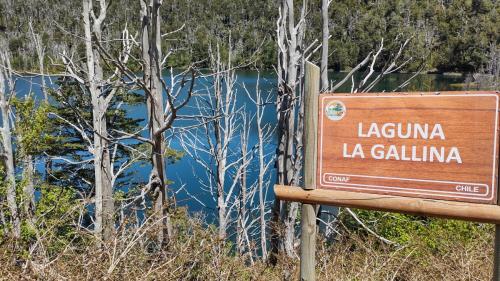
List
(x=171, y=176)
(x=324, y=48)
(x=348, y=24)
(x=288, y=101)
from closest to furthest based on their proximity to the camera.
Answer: (x=324, y=48) → (x=288, y=101) → (x=171, y=176) → (x=348, y=24)

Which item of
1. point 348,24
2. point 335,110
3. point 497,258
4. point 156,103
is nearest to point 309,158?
point 335,110

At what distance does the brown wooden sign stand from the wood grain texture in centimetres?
3

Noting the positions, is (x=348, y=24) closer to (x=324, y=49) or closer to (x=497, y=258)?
(x=324, y=49)

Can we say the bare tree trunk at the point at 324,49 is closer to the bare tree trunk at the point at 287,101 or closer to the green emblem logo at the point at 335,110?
the bare tree trunk at the point at 287,101

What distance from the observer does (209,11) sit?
122562mm

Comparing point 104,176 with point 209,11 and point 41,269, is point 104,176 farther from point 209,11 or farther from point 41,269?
point 209,11

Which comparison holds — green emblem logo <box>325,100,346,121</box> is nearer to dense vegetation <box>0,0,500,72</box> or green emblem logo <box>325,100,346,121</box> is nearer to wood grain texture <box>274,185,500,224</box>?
wood grain texture <box>274,185,500,224</box>

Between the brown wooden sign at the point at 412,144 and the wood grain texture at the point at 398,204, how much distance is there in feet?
0.10

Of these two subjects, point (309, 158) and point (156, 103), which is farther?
point (156, 103)

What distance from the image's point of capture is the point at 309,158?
8.24ft

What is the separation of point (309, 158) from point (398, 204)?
1.69ft

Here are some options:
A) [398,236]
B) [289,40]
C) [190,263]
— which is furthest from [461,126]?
[398,236]

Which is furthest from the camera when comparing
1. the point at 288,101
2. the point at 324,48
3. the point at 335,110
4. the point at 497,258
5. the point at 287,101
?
the point at 287,101

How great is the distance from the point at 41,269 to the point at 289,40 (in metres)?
5.75
